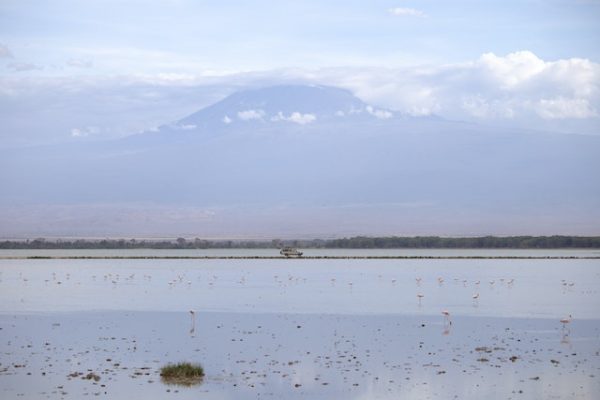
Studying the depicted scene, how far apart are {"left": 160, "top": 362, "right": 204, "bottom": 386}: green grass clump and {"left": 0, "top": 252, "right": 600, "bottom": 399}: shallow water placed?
351 millimetres

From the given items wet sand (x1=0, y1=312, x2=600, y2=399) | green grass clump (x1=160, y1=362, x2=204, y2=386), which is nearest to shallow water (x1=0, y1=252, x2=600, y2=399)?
wet sand (x1=0, y1=312, x2=600, y2=399)

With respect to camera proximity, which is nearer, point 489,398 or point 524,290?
point 489,398

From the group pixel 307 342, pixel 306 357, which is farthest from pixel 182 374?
pixel 307 342

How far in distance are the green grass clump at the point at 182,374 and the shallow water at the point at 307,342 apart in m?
0.35

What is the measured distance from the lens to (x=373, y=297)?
57.2 metres

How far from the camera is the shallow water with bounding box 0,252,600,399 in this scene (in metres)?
25.8

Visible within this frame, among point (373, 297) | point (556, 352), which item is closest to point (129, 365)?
point (556, 352)

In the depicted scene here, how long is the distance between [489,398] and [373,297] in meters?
32.8

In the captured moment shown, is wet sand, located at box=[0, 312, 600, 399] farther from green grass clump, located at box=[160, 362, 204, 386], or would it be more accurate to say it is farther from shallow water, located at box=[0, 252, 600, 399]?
green grass clump, located at box=[160, 362, 204, 386]

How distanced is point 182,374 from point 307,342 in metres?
7.95

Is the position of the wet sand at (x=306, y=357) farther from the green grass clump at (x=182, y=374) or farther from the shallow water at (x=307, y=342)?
the green grass clump at (x=182, y=374)

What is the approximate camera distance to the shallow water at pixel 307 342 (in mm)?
25766

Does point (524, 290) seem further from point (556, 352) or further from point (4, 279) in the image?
point (4, 279)

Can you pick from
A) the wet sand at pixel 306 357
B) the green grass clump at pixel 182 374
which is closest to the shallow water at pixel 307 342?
the wet sand at pixel 306 357
